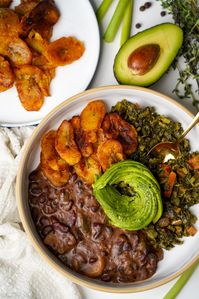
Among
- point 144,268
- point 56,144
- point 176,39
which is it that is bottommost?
point 144,268

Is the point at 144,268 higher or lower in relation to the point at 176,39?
lower

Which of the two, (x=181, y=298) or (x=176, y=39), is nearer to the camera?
(x=176, y=39)

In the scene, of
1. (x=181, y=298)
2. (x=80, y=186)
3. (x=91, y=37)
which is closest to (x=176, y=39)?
(x=91, y=37)

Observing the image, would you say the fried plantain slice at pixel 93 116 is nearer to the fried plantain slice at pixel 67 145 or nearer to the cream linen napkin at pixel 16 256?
the fried plantain slice at pixel 67 145

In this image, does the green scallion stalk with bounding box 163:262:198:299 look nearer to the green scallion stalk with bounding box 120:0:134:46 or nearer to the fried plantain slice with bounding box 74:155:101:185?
the fried plantain slice with bounding box 74:155:101:185

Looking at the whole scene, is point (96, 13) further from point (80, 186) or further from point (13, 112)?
point (80, 186)

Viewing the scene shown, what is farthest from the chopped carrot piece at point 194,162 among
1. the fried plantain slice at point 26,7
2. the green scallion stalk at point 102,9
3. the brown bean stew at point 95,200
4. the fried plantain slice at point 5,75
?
the fried plantain slice at point 26,7

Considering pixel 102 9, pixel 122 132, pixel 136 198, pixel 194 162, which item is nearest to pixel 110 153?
pixel 122 132
